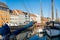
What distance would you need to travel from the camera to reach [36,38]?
19.4ft

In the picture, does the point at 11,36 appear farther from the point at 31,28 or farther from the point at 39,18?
the point at 39,18

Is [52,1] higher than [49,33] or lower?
higher

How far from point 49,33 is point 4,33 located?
6.69 feet

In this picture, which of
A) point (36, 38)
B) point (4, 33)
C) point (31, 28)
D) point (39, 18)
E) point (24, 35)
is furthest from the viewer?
point (39, 18)

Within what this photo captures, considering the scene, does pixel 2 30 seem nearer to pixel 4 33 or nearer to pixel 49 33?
pixel 4 33

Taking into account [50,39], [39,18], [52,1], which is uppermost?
[52,1]

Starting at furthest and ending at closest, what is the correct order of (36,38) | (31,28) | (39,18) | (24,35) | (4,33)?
(39,18), (31,28), (4,33), (24,35), (36,38)

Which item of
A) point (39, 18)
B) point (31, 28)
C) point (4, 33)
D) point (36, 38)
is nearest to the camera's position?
point (36, 38)

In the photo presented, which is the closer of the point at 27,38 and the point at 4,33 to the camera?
the point at 27,38

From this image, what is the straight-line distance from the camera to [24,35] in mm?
6297

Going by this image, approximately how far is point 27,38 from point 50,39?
0.95 m

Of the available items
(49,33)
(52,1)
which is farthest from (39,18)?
(49,33)

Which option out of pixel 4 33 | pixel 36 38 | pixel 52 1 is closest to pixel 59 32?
pixel 36 38

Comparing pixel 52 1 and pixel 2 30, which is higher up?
pixel 52 1
